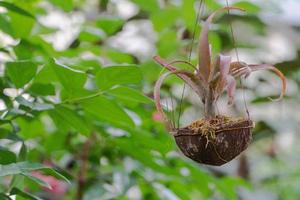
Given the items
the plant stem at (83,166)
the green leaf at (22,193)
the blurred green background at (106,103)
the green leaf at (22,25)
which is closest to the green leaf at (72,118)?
the blurred green background at (106,103)

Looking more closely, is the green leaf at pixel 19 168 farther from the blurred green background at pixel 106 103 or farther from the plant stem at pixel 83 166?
the plant stem at pixel 83 166

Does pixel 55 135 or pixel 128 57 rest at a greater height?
pixel 128 57

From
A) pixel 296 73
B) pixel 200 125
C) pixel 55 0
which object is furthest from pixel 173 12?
pixel 296 73

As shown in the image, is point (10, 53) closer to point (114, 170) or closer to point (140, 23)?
point (114, 170)

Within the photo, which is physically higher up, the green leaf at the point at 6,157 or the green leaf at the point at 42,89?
the green leaf at the point at 42,89

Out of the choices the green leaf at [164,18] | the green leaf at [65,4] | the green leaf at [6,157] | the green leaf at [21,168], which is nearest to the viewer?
the green leaf at [21,168]

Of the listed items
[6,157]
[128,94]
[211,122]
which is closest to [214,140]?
[211,122]
